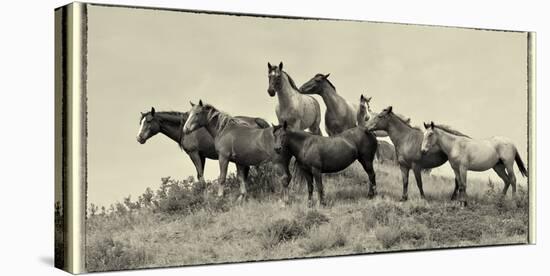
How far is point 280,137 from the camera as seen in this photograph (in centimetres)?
1039

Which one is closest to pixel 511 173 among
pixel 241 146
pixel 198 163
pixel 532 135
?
pixel 532 135

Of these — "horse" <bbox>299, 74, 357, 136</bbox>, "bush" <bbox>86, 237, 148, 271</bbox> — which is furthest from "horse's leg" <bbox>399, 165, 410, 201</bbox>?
"bush" <bbox>86, 237, 148, 271</bbox>

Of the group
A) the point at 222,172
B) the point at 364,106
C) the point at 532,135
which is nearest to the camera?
the point at 222,172

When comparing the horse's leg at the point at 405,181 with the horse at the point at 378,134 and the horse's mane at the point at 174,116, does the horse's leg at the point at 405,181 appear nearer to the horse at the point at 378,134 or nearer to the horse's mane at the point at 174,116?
the horse at the point at 378,134

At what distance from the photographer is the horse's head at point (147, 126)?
32.4 ft

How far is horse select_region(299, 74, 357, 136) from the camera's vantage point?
1073cm

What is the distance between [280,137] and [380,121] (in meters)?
1.27

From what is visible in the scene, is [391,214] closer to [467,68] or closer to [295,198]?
[295,198]

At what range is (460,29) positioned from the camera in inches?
455

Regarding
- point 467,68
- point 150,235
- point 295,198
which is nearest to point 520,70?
point 467,68

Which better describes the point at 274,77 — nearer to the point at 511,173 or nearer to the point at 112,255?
the point at 112,255

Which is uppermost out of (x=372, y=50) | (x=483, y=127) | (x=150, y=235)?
(x=372, y=50)

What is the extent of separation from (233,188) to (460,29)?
10.7 ft

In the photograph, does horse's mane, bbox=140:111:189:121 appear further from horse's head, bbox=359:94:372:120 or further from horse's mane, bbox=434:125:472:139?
horse's mane, bbox=434:125:472:139
